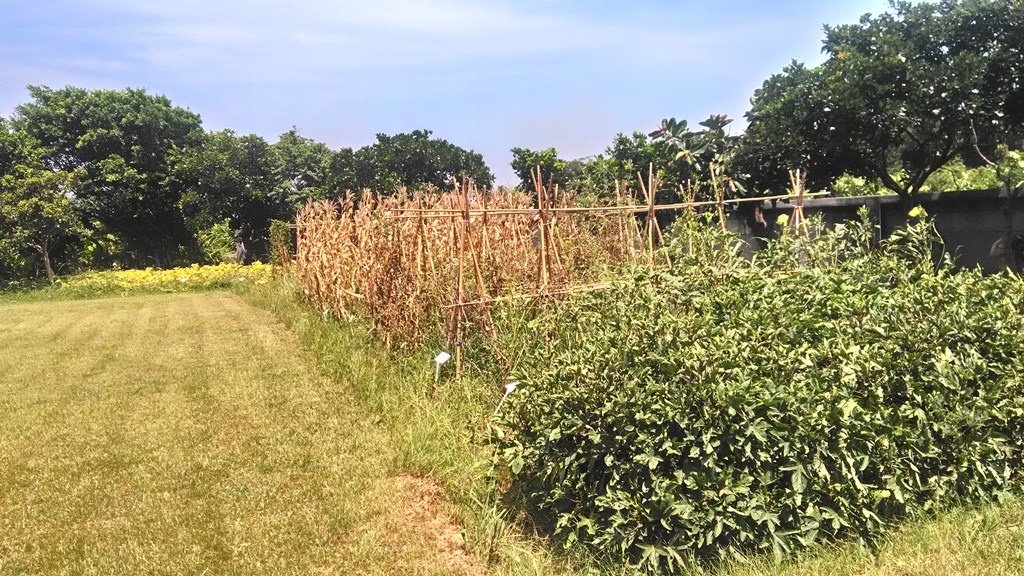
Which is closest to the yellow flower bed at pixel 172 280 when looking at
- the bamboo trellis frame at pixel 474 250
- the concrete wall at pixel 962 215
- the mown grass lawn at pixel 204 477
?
the mown grass lawn at pixel 204 477

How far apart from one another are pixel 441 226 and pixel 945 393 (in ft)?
16.8

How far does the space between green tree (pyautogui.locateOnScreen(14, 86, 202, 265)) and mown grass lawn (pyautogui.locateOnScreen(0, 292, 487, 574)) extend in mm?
22043

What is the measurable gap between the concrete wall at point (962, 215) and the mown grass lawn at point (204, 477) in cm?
606

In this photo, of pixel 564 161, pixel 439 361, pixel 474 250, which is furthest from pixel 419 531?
pixel 564 161

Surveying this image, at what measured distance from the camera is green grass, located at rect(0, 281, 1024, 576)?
3.47 meters

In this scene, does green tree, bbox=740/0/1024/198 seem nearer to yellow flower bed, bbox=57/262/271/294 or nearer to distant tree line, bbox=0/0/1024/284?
distant tree line, bbox=0/0/1024/284

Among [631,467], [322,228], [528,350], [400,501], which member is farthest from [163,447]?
[322,228]

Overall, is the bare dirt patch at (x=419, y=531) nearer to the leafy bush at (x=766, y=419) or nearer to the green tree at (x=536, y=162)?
the leafy bush at (x=766, y=419)

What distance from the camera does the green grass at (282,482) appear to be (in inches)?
137

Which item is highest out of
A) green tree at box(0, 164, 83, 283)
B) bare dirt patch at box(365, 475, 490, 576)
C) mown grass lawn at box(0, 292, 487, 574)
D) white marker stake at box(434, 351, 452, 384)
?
green tree at box(0, 164, 83, 283)

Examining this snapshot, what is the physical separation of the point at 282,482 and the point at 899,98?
29.3ft

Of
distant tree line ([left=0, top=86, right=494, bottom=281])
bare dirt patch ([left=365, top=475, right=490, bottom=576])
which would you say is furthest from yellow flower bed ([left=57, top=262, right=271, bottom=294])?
bare dirt patch ([left=365, top=475, right=490, bottom=576])

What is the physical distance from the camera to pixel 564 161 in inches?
917

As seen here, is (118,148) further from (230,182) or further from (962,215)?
(962,215)
